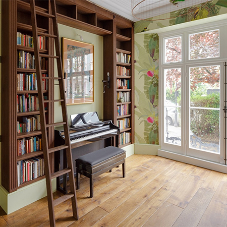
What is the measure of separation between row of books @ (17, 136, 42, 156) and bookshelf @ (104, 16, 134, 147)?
5.33 ft

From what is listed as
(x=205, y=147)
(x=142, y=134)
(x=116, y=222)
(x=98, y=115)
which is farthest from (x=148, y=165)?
(x=116, y=222)

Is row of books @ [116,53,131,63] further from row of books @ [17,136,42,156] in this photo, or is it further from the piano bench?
row of books @ [17,136,42,156]

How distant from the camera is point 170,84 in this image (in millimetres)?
4137

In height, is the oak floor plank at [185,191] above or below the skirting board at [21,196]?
below

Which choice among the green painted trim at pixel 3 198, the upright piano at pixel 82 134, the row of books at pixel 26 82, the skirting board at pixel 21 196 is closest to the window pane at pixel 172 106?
the upright piano at pixel 82 134

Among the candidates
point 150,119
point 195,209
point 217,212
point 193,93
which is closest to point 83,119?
point 150,119

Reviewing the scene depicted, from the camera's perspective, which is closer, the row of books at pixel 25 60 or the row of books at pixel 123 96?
the row of books at pixel 25 60

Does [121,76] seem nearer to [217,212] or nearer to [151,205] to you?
[151,205]

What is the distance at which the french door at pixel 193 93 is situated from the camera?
3.50 metres

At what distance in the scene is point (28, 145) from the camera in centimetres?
255

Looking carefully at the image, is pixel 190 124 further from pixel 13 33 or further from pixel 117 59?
pixel 13 33

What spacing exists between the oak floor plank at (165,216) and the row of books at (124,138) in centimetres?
185

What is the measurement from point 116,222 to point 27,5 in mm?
2846

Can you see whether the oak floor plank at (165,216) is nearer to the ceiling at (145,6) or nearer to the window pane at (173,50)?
the window pane at (173,50)
